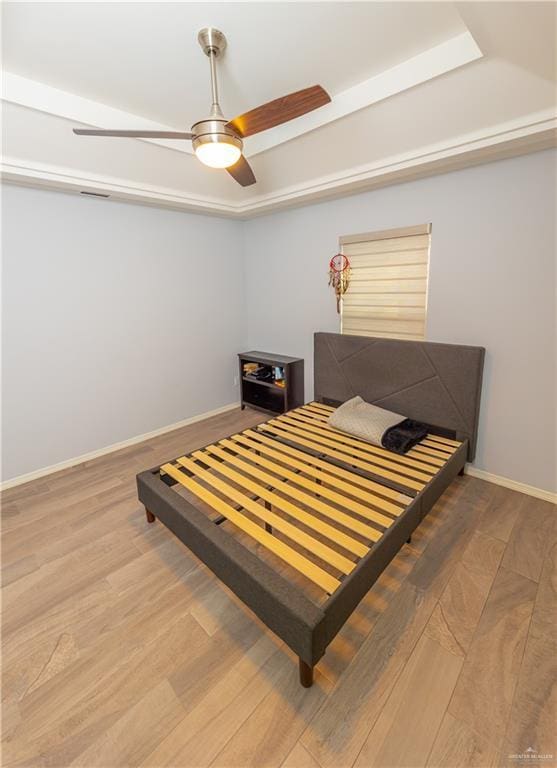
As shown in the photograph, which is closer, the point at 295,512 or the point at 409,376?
the point at 295,512

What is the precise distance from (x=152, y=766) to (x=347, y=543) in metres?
1.09

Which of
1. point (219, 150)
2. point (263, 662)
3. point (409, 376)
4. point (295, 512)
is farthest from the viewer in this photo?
point (409, 376)

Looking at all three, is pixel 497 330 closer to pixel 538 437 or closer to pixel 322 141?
pixel 538 437

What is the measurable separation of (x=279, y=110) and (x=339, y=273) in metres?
2.05

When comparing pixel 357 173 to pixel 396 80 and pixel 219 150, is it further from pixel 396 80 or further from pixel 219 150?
pixel 219 150

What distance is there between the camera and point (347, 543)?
5.62 ft

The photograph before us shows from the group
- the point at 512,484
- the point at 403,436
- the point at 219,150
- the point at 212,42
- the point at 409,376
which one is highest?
the point at 212,42

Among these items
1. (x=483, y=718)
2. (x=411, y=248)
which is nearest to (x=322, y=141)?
(x=411, y=248)

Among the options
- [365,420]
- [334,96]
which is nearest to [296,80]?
[334,96]

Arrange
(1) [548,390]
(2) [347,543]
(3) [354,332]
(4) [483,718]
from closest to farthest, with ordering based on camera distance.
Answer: (4) [483,718]
(2) [347,543]
(1) [548,390]
(3) [354,332]

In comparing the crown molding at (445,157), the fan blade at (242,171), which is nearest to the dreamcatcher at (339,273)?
the crown molding at (445,157)

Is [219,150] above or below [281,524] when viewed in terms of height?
above

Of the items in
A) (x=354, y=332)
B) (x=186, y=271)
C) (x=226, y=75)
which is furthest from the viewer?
(x=186, y=271)

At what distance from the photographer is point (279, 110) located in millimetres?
1575
